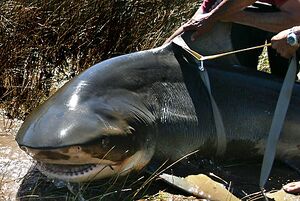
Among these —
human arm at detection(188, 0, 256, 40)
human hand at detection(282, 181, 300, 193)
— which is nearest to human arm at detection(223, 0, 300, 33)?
human arm at detection(188, 0, 256, 40)

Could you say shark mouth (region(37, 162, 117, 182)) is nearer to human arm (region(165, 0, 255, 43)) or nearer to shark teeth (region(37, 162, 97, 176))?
shark teeth (region(37, 162, 97, 176))

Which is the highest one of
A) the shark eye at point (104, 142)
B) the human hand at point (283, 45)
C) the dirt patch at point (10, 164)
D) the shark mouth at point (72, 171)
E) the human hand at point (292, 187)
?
the human hand at point (283, 45)

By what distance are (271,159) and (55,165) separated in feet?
4.58

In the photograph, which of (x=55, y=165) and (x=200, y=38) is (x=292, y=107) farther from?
(x=55, y=165)

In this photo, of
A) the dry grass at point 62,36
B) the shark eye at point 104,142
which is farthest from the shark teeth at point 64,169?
the dry grass at point 62,36

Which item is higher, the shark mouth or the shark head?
the shark head

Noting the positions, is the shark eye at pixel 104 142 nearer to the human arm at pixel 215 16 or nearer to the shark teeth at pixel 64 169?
the shark teeth at pixel 64 169

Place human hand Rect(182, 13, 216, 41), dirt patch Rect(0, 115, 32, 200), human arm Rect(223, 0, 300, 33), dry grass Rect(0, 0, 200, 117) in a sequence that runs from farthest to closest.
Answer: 1. dry grass Rect(0, 0, 200, 117)
2. human arm Rect(223, 0, 300, 33)
3. human hand Rect(182, 13, 216, 41)
4. dirt patch Rect(0, 115, 32, 200)

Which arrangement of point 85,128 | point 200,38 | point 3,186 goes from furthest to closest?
point 200,38 → point 3,186 → point 85,128

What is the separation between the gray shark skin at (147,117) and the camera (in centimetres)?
369

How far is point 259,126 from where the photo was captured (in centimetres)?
464

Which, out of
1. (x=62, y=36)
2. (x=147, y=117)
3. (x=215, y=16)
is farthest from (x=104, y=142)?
(x=62, y=36)

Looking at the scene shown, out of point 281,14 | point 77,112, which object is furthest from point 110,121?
point 281,14

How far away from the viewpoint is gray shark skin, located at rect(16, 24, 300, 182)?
3.69m
